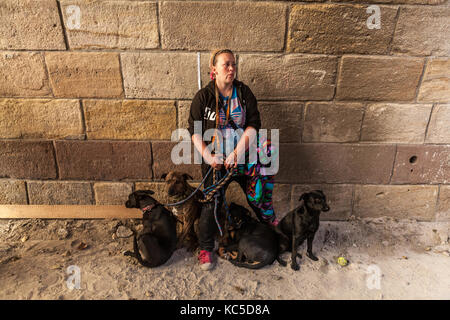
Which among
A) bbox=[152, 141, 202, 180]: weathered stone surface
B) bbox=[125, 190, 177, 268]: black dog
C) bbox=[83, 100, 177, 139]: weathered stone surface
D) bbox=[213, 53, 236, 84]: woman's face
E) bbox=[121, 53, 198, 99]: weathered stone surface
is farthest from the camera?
bbox=[152, 141, 202, 180]: weathered stone surface

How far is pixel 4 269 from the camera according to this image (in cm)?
304

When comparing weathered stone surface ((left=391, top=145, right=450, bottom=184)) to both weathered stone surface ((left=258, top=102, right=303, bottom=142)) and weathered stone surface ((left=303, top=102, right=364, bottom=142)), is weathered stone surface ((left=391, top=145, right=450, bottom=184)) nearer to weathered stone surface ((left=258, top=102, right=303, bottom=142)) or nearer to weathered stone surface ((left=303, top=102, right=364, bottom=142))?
weathered stone surface ((left=303, top=102, right=364, bottom=142))

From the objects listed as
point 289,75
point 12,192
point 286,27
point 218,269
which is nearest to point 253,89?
point 289,75

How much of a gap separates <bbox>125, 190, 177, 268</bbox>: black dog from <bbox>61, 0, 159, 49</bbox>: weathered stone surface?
184cm

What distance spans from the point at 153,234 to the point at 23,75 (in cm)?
261

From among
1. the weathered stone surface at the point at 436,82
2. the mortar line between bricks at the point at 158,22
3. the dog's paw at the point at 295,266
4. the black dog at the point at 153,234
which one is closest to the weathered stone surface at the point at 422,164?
the weathered stone surface at the point at 436,82

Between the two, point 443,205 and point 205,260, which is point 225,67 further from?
point 443,205

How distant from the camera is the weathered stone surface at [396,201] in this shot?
3.87m

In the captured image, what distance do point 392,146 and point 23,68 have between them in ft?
16.0

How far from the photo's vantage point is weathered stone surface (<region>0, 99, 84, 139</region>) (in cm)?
356

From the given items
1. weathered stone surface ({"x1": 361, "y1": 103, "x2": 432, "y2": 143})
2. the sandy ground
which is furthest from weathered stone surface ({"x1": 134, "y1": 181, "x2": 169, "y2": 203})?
weathered stone surface ({"x1": 361, "y1": 103, "x2": 432, "y2": 143})

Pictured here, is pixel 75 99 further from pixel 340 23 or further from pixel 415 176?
pixel 415 176

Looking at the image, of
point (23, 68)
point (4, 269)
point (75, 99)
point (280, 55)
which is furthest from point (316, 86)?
point (4, 269)

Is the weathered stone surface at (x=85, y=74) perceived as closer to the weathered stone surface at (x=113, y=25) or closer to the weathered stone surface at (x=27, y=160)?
the weathered stone surface at (x=113, y=25)
